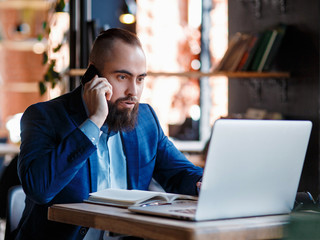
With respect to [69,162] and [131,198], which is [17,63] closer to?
[69,162]

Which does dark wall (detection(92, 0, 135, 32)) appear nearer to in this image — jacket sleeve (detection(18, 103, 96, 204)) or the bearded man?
the bearded man

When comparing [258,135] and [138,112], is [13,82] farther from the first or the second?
[258,135]

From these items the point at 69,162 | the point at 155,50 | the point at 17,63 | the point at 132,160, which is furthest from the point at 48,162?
the point at 17,63

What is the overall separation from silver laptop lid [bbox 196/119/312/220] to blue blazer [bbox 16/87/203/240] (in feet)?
1.80

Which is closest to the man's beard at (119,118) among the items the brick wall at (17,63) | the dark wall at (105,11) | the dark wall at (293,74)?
the dark wall at (293,74)

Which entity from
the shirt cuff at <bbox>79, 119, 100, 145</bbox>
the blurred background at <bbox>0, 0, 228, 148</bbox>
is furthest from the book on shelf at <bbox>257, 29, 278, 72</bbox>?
the shirt cuff at <bbox>79, 119, 100, 145</bbox>

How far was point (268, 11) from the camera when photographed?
4.05 metres

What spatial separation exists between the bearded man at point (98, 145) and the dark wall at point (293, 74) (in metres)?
1.43

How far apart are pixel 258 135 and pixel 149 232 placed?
37 centimetres

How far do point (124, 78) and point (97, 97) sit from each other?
7.2 inches

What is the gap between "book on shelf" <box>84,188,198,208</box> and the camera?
5.18 feet

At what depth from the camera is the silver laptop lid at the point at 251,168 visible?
4.38ft

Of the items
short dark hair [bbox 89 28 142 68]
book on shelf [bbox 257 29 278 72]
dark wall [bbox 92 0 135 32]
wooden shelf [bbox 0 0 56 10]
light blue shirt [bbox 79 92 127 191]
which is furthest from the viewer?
wooden shelf [bbox 0 0 56 10]

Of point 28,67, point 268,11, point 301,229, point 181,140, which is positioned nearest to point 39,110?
point 301,229
